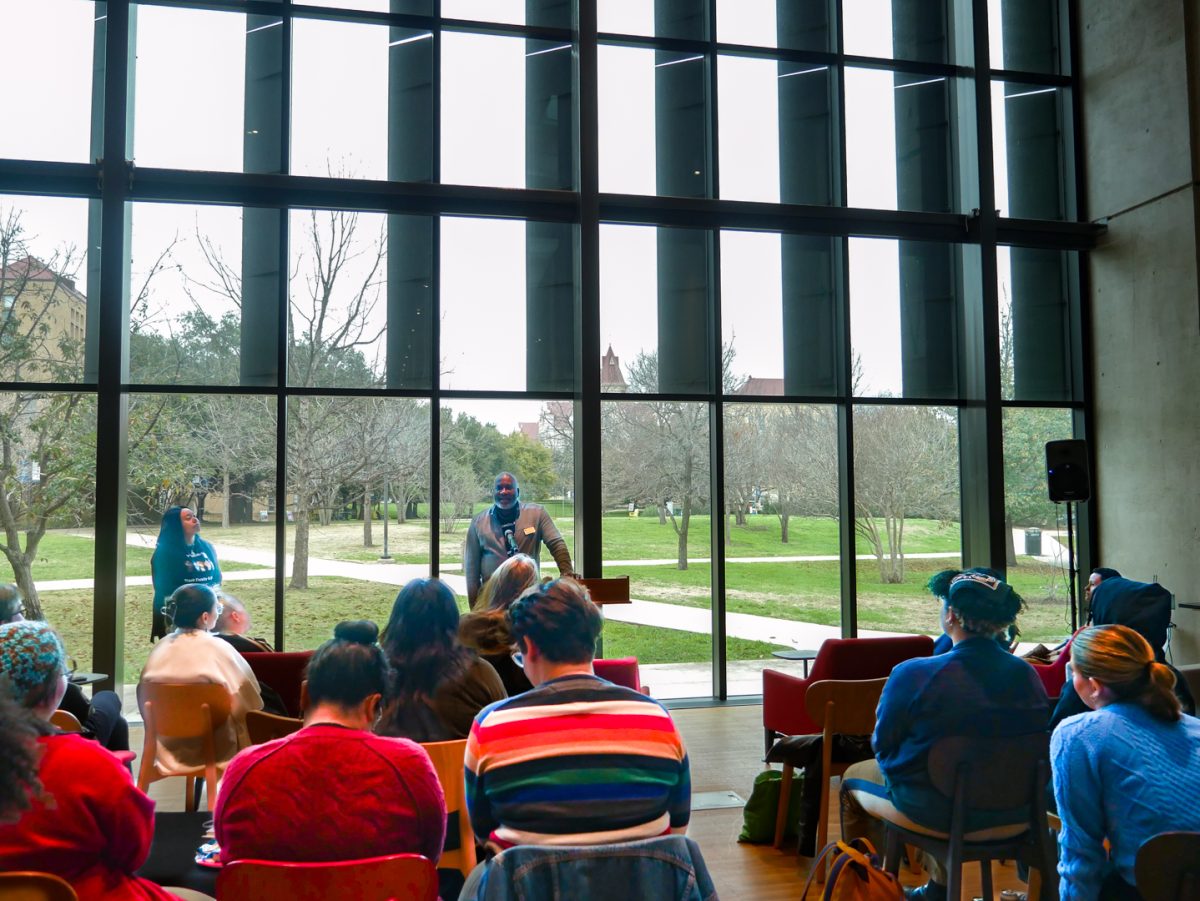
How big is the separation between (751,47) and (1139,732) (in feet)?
24.7

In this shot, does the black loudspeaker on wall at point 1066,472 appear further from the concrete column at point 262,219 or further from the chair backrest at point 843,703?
the concrete column at point 262,219

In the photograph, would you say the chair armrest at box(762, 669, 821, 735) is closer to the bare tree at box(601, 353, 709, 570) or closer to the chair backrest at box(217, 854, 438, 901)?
the bare tree at box(601, 353, 709, 570)

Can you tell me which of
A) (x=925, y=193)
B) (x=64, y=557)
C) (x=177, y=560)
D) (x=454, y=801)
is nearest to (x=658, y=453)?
(x=925, y=193)

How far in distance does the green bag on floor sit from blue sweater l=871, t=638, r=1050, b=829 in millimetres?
1420

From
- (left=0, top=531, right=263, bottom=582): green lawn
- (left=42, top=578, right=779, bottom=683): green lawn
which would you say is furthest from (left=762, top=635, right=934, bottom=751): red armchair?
(left=0, top=531, right=263, bottom=582): green lawn

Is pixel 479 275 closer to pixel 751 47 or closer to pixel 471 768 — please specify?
pixel 751 47

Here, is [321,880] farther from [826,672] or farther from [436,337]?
[436,337]

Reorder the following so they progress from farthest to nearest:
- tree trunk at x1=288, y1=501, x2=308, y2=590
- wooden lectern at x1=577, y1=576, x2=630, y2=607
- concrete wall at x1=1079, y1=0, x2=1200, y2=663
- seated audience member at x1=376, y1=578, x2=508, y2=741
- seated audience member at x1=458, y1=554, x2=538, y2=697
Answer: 1. concrete wall at x1=1079, y1=0, x2=1200, y2=663
2. tree trunk at x1=288, y1=501, x2=308, y2=590
3. wooden lectern at x1=577, y1=576, x2=630, y2=607
4. seated audience member at x1=458, y1=554, x2=538, y2=697
5. seated audience member at x1=376, y1=578, x2=508, y2=741

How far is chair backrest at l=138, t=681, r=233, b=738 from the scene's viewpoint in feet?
13.1

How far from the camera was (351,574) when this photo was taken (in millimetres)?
7652

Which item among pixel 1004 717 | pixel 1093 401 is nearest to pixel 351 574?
pixel 1004 717

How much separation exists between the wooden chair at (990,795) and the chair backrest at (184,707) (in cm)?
281

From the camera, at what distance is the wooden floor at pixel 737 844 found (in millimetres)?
3848

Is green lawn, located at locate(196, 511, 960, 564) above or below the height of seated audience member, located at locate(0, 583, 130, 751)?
above
